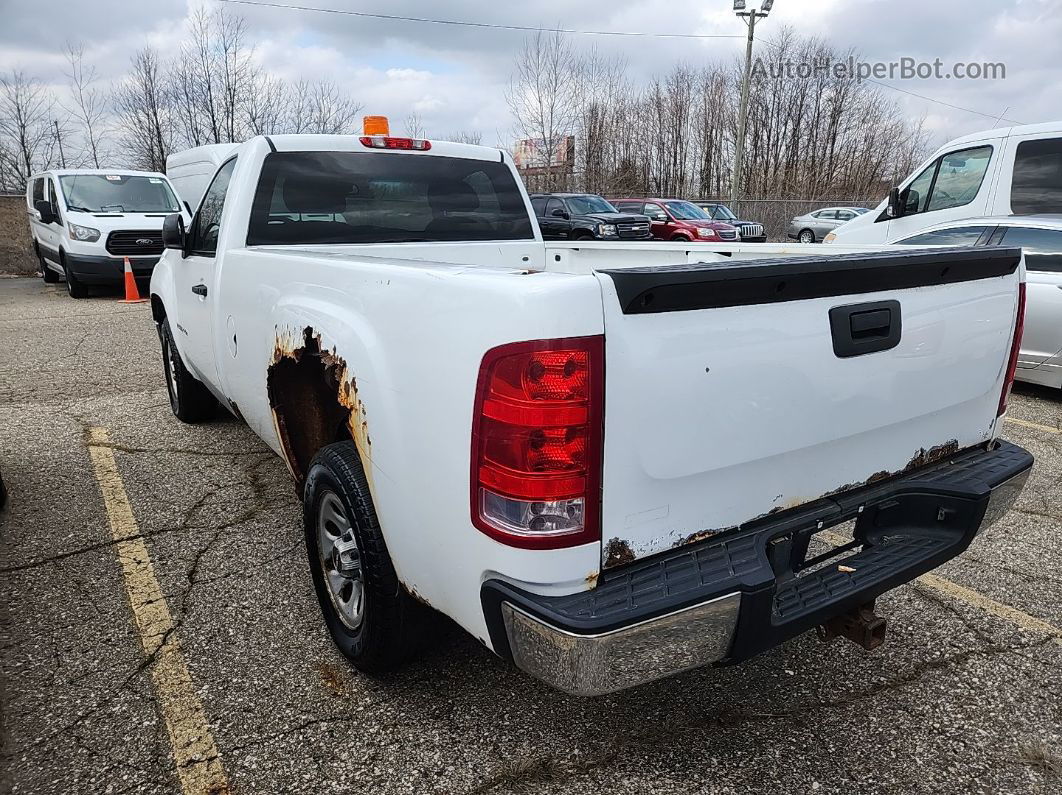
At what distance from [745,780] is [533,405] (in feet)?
4.51

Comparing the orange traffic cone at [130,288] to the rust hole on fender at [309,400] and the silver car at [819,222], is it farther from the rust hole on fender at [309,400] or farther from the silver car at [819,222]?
the silver car at [819,222]

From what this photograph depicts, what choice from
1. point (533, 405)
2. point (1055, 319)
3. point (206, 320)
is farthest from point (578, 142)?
point (533, 405)

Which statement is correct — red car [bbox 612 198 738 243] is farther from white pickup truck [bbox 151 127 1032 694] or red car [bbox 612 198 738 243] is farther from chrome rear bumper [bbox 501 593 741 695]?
chrome rear bumper [bbox 501 593 741 695]

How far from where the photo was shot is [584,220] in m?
19.9

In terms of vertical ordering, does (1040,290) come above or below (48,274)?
above

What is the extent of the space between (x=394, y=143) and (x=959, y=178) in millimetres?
7482

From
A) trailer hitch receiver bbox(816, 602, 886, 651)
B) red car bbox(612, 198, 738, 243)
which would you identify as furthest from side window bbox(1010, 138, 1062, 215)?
red car bbox(612, 198, 738, 243)

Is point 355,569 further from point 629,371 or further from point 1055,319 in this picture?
point 1055,319

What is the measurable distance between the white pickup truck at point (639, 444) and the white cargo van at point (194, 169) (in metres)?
12.6

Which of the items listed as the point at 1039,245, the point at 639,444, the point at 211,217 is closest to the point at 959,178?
the point at 1039,245

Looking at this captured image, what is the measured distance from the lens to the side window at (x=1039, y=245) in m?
6.28

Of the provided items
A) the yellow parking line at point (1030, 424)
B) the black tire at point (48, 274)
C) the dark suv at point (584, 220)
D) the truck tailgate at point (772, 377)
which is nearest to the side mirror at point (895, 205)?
the yellow parking line at point (1030, 424)

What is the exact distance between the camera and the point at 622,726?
244cm

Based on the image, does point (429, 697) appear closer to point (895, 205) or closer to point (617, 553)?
point (617, 553)
